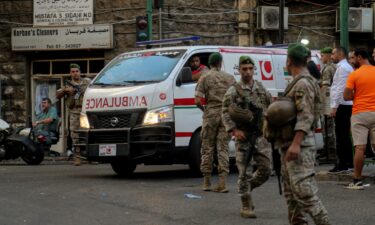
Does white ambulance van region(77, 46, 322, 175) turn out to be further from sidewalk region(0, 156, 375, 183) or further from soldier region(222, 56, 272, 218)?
soldier region(222, 56, 272, 218)

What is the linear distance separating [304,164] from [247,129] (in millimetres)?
2161

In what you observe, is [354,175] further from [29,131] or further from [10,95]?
[10,95]

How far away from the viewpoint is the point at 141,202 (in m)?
9.41

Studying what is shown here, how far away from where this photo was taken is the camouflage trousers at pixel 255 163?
26.8ft

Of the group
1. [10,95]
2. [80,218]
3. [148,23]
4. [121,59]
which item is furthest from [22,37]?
[80,218]

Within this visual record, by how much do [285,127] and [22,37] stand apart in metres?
14.7

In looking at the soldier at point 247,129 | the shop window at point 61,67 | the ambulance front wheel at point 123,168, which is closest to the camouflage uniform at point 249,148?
the soldier at point 247,129

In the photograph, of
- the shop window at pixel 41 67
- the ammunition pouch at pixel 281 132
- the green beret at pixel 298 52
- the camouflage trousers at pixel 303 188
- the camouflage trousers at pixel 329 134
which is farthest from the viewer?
the shop window at pixel 41 67

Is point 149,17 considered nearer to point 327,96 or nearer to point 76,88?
point 76,88

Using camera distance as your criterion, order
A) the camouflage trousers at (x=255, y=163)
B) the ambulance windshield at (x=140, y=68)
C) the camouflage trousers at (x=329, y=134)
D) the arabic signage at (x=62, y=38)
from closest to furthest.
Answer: the camouflage trousers at (x=255, y=163) < the ambulance windshield at (x=140, y=68) < the camouflage trousers at (x=329, y=134) < the arabic signage at (x=62, y=38)

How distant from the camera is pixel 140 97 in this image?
38.3 ft

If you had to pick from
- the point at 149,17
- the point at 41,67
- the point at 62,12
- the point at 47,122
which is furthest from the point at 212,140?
the point at 41,67

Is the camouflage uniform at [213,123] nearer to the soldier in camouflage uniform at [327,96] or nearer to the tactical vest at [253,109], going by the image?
the tactical vest at [253,109]

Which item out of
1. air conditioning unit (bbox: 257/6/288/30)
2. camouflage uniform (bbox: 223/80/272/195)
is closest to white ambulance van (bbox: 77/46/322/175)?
camouflage uniform (bbox: 223/80/272/195)
